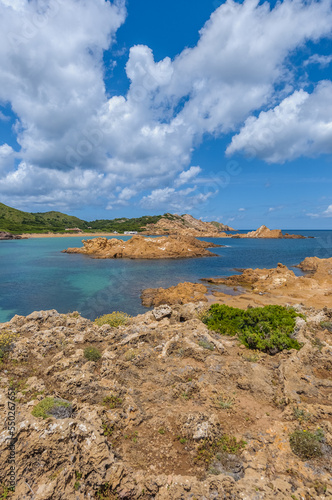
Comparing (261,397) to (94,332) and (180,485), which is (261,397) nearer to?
(180,485)

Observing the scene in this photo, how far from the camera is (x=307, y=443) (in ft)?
20.8

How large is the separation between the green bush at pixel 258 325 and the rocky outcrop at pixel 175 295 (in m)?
14.2

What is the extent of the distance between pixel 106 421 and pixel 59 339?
22.0ft

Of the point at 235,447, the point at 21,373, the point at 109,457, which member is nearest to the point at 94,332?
the point at 21,373

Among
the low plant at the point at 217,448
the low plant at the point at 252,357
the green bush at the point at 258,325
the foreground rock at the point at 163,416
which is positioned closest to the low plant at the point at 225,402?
the foreground rock at the point at 163,416

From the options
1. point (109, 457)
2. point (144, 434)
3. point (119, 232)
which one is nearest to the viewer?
point (109, 457)

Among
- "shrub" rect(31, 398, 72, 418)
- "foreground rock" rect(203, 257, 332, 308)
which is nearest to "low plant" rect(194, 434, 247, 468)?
"shrub" rect(31, 398, 72, 418)

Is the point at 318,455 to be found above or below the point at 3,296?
above

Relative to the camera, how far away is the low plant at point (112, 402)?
26.9ft

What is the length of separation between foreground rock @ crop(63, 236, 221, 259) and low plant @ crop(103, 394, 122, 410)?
223ft

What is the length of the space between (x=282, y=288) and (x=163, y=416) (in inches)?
1337

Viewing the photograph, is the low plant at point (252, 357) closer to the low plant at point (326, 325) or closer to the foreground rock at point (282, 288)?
the low plant at point (326, 325)

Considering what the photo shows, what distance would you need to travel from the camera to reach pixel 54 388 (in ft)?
29.0

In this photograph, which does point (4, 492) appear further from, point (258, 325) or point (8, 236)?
point (8, 236)
